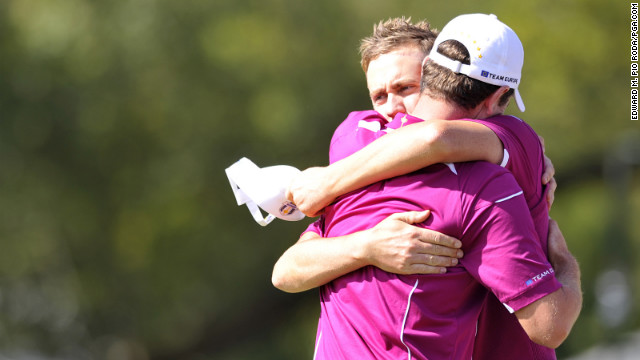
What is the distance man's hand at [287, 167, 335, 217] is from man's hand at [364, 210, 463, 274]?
26 cm

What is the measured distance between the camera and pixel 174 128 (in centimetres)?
1163

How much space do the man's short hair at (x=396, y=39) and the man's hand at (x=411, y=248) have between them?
0.89 meters

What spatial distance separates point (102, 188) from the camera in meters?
11.9

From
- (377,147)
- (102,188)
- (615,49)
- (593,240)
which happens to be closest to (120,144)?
(102,188)

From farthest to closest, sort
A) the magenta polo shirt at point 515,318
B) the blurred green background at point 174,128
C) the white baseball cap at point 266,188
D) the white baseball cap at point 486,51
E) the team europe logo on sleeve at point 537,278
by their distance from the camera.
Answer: the blurred green background at point 174,128
the white baseball cap at point 266,188
the magenta polo shirt at point 515,318
the white baseball cap at point 486,51
the team europe logo on sleeve at point 537,278

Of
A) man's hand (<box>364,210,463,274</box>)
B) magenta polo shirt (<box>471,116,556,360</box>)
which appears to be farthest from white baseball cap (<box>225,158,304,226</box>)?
magenta polo shirt (<box>471,116,556,360</box>)

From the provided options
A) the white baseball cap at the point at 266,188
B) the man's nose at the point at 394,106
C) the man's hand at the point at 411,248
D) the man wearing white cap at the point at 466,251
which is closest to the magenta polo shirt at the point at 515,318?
the man wearing white cap at the point at 466,251

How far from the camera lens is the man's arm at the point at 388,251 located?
7.83 feet

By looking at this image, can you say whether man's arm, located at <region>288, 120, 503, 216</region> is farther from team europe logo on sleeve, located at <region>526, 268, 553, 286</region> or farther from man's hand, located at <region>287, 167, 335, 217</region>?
team europe logo on sleeve, located at <region>526, 268, 553, 286</region>

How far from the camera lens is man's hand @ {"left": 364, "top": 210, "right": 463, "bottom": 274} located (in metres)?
2.38

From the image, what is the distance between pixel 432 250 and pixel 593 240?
42.0 feet

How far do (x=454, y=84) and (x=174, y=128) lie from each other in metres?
9.55

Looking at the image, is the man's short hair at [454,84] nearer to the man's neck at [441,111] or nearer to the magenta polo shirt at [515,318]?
the man's neck at [441,111]

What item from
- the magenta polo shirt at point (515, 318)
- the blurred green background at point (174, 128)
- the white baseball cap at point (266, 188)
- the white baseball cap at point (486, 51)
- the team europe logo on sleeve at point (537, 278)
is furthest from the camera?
the blurred green background at point (174, 128)
